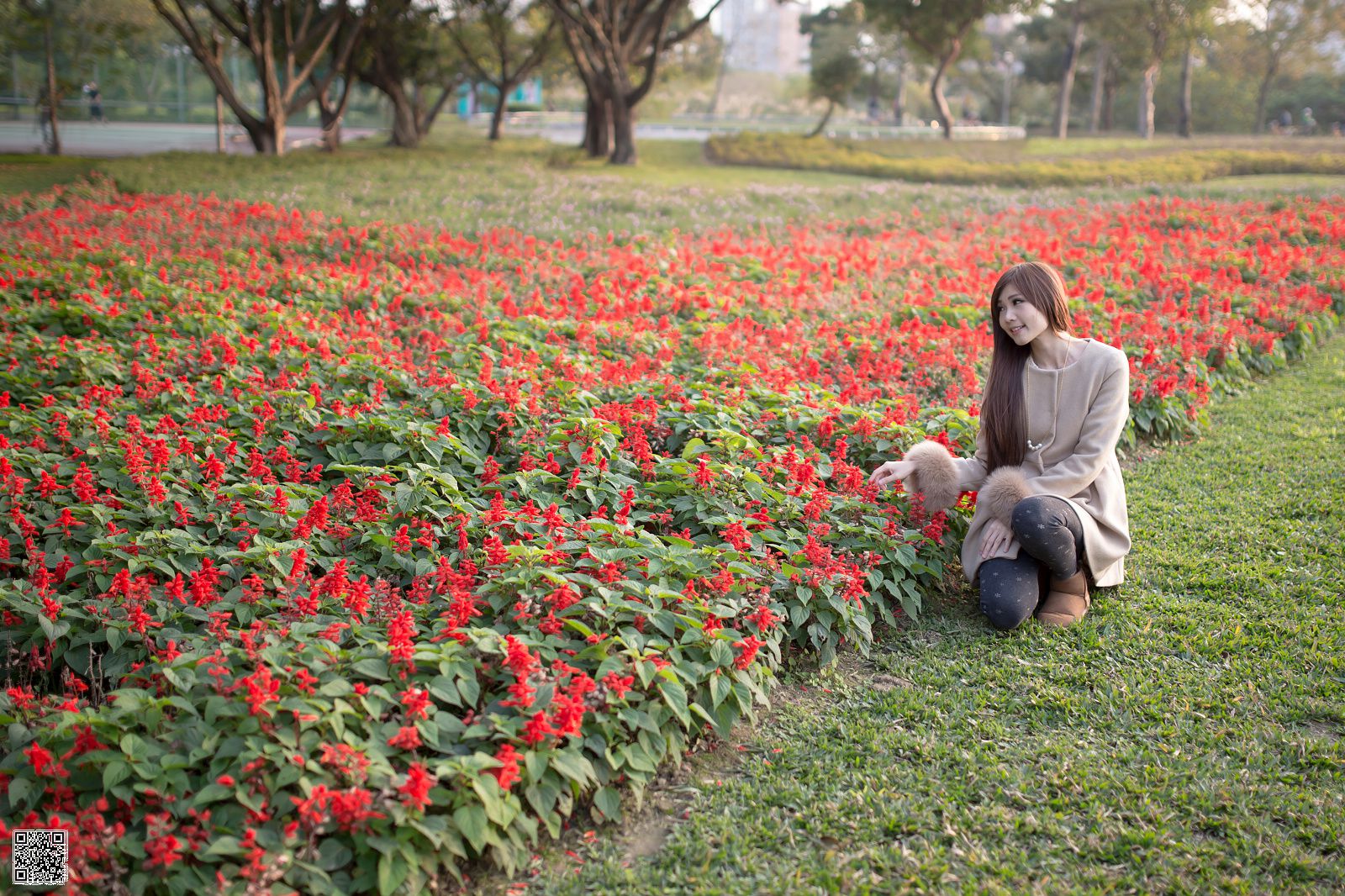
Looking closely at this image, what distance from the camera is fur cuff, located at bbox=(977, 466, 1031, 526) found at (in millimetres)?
4105

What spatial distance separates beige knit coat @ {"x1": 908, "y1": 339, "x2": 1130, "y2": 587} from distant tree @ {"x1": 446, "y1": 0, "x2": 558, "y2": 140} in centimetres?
2844

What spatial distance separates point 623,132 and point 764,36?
120106mm

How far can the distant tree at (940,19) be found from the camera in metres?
34.4

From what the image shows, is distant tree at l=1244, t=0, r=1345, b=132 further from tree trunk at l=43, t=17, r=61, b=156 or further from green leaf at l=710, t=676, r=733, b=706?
green leaf at l=710, t=676, r=733, b=706

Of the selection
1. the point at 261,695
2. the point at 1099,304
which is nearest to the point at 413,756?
the point at 261,695

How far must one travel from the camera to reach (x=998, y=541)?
13.5ft

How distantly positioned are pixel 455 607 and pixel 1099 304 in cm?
689

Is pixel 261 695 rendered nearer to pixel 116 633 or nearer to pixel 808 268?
pixel 116 633

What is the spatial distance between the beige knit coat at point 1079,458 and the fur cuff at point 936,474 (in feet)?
0.52

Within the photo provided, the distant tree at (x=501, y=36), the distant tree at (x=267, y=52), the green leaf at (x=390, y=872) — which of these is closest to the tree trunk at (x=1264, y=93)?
the distant tree at (x=501, y=36)

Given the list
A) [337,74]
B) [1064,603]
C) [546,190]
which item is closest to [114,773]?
[1064,603]

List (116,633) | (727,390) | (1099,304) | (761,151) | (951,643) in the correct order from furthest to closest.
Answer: (761,151) < (1099,304) < (727,390) < (951,643) < (116,633)

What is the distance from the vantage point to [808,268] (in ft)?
32.4

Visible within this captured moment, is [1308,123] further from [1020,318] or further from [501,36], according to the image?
[1020,318]
